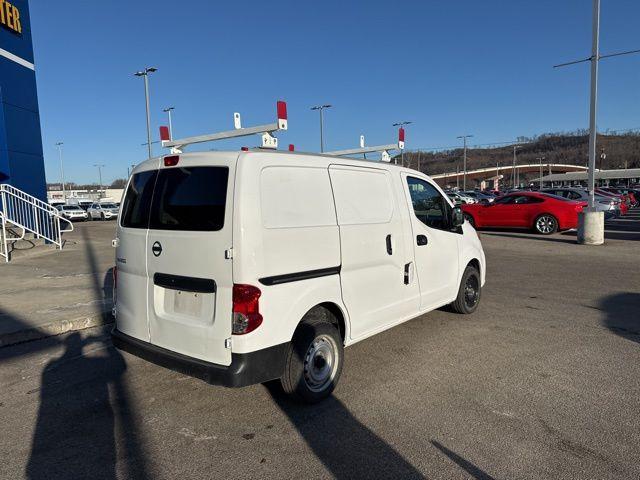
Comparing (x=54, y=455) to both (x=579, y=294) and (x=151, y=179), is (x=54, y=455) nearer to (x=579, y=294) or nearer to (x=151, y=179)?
(x=151, y=179)

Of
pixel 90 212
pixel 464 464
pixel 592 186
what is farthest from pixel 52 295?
pixel 90 212

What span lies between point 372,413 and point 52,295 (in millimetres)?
5988

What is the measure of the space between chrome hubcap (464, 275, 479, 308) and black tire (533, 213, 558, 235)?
1178 cm

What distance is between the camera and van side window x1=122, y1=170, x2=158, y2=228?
12.9 feet

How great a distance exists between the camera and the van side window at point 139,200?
154 inches

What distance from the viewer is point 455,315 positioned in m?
6.38

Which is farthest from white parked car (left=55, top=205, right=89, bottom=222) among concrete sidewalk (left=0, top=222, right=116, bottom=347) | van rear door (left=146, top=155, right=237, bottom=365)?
van rear door (left=146, top=155, right=237, bottom=365)

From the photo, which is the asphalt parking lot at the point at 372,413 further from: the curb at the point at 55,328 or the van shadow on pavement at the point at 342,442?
the curb at the point at 55,328

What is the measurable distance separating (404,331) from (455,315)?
1041mm

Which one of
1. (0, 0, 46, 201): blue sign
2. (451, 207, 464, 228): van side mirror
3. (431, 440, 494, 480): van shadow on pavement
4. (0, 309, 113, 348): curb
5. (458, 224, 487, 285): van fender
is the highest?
(0, 0, 46, 201): blue sign

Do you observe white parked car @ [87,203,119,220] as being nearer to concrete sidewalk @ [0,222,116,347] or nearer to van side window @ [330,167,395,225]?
concrete sidewalk @ [0,222,116,347]

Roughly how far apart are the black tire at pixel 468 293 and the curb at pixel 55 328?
4598 mm

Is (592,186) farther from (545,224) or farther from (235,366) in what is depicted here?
(235,366)

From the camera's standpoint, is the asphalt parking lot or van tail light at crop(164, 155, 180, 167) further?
van tail light at crop(164, 155, 180, 167)
